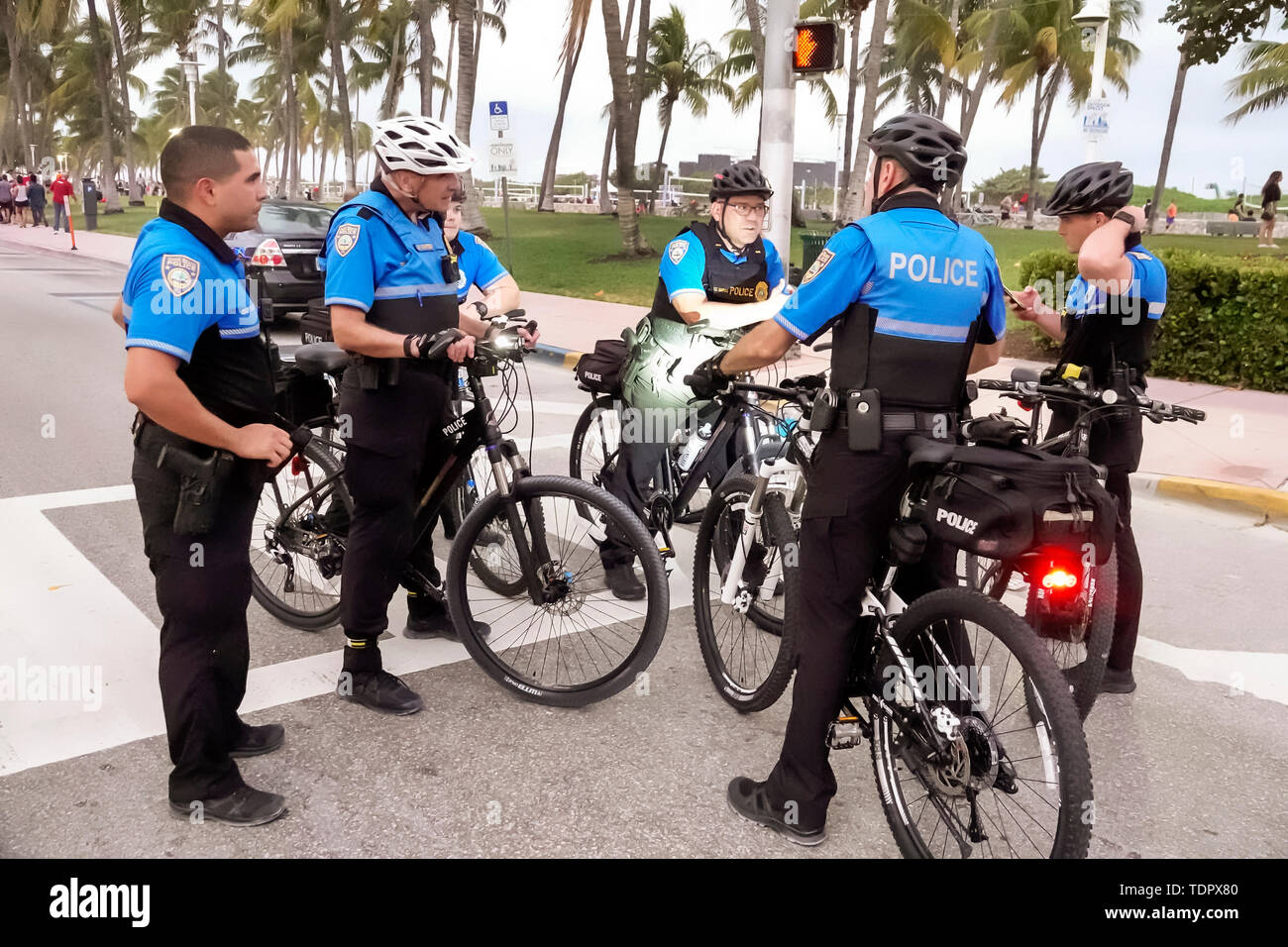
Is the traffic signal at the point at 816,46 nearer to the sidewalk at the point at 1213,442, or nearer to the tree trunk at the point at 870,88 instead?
the sidewalk at the point at 1213,442

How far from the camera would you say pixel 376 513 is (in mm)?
3703

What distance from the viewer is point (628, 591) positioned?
174 inches

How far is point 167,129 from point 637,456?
10152 centimetres

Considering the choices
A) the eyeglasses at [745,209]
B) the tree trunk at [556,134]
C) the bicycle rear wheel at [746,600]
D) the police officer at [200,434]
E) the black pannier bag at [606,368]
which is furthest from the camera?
the tree trunk at [556,134]

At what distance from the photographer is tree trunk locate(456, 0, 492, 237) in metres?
20.9

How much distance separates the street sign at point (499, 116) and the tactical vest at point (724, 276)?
36.4 ft

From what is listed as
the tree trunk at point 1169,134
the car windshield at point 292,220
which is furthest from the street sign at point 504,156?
the tree trunk at point 1169,134

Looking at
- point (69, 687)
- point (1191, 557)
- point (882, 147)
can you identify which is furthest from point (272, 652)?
point (1191, 557)

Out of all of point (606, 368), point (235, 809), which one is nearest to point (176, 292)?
point (235, 809)

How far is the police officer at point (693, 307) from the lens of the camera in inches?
177

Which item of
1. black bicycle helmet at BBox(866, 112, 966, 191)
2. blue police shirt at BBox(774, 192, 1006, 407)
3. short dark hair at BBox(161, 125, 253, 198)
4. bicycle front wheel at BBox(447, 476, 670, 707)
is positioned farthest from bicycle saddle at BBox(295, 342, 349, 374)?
black bicycle helmet at BBox(866, 112, 966, 191)

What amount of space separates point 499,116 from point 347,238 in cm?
1227

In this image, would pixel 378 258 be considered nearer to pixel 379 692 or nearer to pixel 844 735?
pixel 379 692
